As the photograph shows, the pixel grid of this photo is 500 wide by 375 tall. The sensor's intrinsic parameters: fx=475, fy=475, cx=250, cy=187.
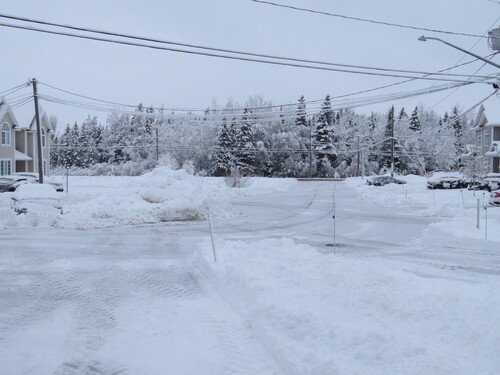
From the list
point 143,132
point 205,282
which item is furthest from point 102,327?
point 143,132

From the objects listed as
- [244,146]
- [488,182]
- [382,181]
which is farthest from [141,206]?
[244,146]

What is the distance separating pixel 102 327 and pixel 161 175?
19416 millimetres

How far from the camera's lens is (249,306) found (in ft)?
23.5

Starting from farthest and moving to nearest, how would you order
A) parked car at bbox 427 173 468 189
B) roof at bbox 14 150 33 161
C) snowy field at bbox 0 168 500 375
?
roof at bbox 14 150 33 161 → parked car at bbox 427 173 468 189 → snowy field at bbox 0 168 500 375

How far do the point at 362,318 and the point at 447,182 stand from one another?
42671 mm

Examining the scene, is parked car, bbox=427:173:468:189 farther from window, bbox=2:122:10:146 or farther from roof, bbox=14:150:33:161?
window, bbox=2:122:10:146

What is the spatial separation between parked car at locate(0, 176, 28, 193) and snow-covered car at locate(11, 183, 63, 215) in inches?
546

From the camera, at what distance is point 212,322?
6.89m

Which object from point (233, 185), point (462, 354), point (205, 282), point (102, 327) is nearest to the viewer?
point (462, 354)

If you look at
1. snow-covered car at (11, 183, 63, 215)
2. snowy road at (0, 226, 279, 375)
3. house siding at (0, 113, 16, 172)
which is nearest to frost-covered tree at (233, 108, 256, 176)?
house siding at (0, 113, 16, 172)

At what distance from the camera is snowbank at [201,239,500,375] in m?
4.82

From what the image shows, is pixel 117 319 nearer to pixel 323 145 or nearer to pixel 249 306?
pixel 249 306

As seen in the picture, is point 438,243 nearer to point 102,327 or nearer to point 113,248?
point 113,248

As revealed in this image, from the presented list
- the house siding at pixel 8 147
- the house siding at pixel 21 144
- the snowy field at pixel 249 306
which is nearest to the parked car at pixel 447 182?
the snowy field at pixel 249 306
